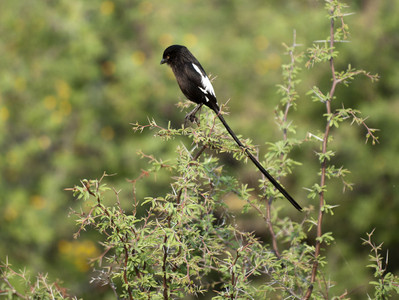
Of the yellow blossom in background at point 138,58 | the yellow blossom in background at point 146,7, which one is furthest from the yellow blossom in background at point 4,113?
the yellow blossom in background at point 146,7

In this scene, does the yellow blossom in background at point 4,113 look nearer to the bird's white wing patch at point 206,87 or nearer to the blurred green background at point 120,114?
the blurred green background at point 120,114

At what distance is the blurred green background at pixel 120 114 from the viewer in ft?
25.8

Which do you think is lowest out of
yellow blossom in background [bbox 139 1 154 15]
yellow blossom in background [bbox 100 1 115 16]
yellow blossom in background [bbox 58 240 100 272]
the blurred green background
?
yellow blossom in background [bbox 58 240 100 272]

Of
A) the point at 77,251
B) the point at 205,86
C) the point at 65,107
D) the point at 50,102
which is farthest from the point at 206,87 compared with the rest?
the point at 77,251

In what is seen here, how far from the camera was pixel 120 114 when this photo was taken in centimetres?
840

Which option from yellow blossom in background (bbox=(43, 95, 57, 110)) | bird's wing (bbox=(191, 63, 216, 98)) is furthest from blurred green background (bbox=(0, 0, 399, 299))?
bird's wing (bbox=(191, 63, 216, 98))

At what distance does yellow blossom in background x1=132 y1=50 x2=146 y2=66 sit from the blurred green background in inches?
0.9

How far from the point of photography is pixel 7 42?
8.49 m

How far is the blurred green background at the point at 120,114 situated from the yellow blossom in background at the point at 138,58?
2cm

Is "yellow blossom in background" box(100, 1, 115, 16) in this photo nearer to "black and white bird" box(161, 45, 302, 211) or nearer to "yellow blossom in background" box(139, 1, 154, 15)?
"yellow blossom in background" box(139, 1, 154, 15)

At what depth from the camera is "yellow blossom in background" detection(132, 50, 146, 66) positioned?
26.9ft

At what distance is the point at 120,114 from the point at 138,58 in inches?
35.4

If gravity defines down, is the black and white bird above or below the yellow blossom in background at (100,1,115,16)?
below

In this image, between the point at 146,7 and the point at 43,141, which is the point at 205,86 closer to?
the point at 43,141
